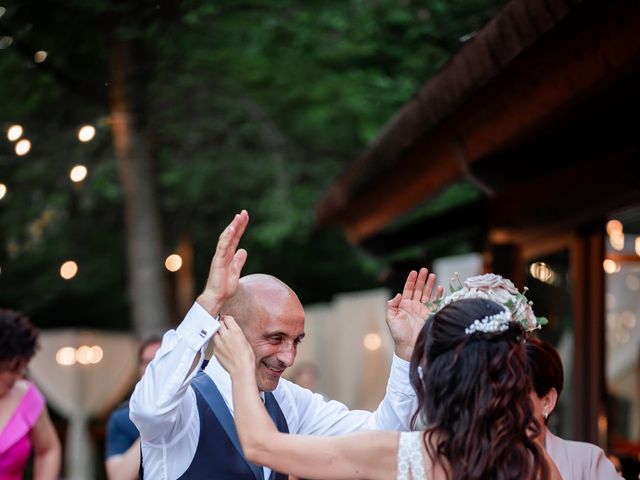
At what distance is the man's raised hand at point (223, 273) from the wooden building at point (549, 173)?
121 centimetres

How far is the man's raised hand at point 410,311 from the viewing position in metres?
3.37

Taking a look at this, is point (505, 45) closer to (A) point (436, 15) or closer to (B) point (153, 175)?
(A) point (436, 15)

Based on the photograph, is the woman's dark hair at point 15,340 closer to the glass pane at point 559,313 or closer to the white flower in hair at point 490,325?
the white flower in hair at point 490,325

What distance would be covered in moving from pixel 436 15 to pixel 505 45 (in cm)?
365

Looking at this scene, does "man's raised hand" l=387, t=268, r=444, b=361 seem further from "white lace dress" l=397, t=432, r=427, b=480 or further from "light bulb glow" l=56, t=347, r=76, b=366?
"light bulb glow" l=56, t=347, r=76, b=366

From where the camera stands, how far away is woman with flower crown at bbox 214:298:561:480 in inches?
99.0

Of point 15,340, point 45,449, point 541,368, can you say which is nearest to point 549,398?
point 541,368

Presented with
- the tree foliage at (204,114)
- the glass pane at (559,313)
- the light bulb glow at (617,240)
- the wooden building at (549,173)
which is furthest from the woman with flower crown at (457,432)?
the light bulb glow at (617,240)

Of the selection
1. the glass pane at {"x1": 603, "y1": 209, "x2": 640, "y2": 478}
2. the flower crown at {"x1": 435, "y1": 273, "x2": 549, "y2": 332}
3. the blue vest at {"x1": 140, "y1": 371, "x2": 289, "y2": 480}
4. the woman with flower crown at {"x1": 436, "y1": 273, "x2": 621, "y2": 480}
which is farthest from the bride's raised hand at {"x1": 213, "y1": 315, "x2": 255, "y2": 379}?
the glass pane at {"x1": 603, "y1": 209, "x2": 640, "y2": 478}

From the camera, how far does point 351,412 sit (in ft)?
11.9

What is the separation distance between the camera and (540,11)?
3.28 m

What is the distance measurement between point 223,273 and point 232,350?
8.8 inches

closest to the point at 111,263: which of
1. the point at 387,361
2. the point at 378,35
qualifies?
the point at 387,361

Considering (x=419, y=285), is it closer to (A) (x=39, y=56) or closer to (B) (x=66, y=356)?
(A) (x=39, y=56)
